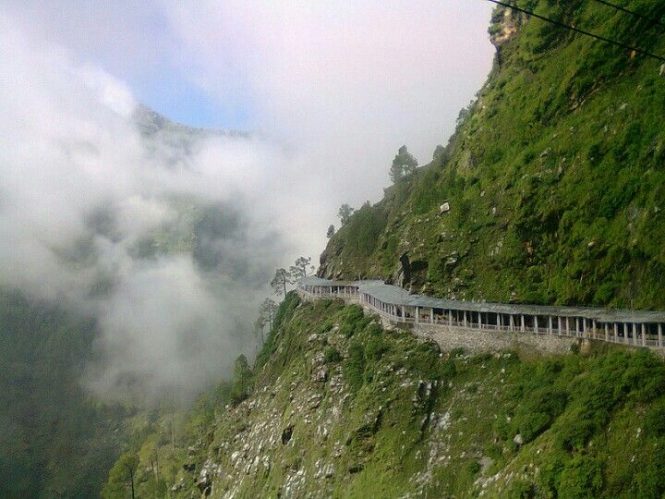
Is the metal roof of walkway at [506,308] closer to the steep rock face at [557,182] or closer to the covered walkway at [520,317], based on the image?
the covered walkway at [520,317]

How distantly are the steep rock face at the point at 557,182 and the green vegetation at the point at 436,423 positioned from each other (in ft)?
28.5

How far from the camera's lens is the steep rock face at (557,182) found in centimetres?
4488

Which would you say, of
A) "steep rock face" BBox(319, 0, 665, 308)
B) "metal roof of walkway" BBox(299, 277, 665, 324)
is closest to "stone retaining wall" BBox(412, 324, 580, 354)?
"metal roof of walkway" BBox(299, 277, 665, 324)

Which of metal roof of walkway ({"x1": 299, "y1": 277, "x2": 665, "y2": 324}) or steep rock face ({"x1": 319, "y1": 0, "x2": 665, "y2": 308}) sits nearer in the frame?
metal roof of walkway ({"x1": 299, "y1": 277, "x2": 665, "y2": 324})

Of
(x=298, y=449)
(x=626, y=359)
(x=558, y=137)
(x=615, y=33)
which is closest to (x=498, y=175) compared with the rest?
(x=558, y=137)

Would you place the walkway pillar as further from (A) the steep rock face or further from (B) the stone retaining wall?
(B) the stone retaining wall

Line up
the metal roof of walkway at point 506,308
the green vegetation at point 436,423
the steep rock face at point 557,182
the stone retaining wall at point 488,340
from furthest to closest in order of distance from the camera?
the steep rock face at point 557,182 < the stone retaining wall at point 488,340 < the metal roof of walkway at point 506,308 < the green vegetation at point 436,423

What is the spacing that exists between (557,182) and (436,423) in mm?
26585

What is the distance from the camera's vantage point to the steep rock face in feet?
147

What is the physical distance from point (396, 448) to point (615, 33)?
158ft

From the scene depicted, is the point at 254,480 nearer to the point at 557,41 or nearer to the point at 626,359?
the point at 626,359

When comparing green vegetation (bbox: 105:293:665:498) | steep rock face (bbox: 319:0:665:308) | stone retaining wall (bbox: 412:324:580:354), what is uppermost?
steep rock face (bbox: 319:0:665:308)

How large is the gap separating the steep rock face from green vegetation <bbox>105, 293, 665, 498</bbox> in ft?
28.5

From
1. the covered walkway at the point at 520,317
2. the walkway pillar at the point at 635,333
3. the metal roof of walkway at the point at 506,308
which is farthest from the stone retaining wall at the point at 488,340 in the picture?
the walkway pillar at the point at 635,333
